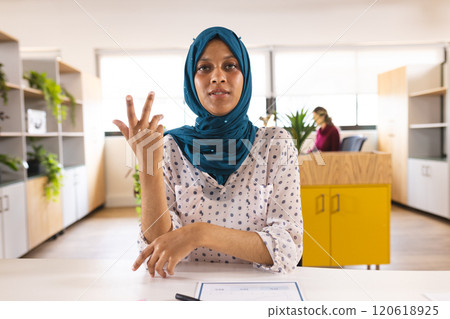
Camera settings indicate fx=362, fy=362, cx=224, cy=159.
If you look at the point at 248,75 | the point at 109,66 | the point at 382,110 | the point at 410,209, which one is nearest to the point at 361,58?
the point at 382,110

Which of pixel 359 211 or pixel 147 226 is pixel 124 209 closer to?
pixel 359 211

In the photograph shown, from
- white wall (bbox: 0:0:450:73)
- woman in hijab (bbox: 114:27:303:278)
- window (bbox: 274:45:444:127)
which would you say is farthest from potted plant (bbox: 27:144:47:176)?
window (bbox: 274:45:444:127)

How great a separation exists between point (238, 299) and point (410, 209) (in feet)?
11.4

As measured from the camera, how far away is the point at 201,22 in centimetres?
84

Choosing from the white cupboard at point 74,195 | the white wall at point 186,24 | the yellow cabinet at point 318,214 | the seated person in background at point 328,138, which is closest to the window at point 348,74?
the white wall at point 186,24

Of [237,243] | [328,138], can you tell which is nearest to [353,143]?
[328,138]

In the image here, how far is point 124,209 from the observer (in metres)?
3.81

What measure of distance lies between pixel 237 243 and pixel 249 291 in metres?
0.15

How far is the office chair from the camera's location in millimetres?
2806

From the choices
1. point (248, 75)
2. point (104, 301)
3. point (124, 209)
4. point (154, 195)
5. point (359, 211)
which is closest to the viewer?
point (104, 301)

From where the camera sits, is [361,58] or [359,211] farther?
[361,58]

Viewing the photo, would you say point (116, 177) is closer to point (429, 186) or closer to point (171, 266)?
point (429, 186)

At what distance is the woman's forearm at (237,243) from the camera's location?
65 centimetres

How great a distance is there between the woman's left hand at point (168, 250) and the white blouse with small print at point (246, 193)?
120 mm
